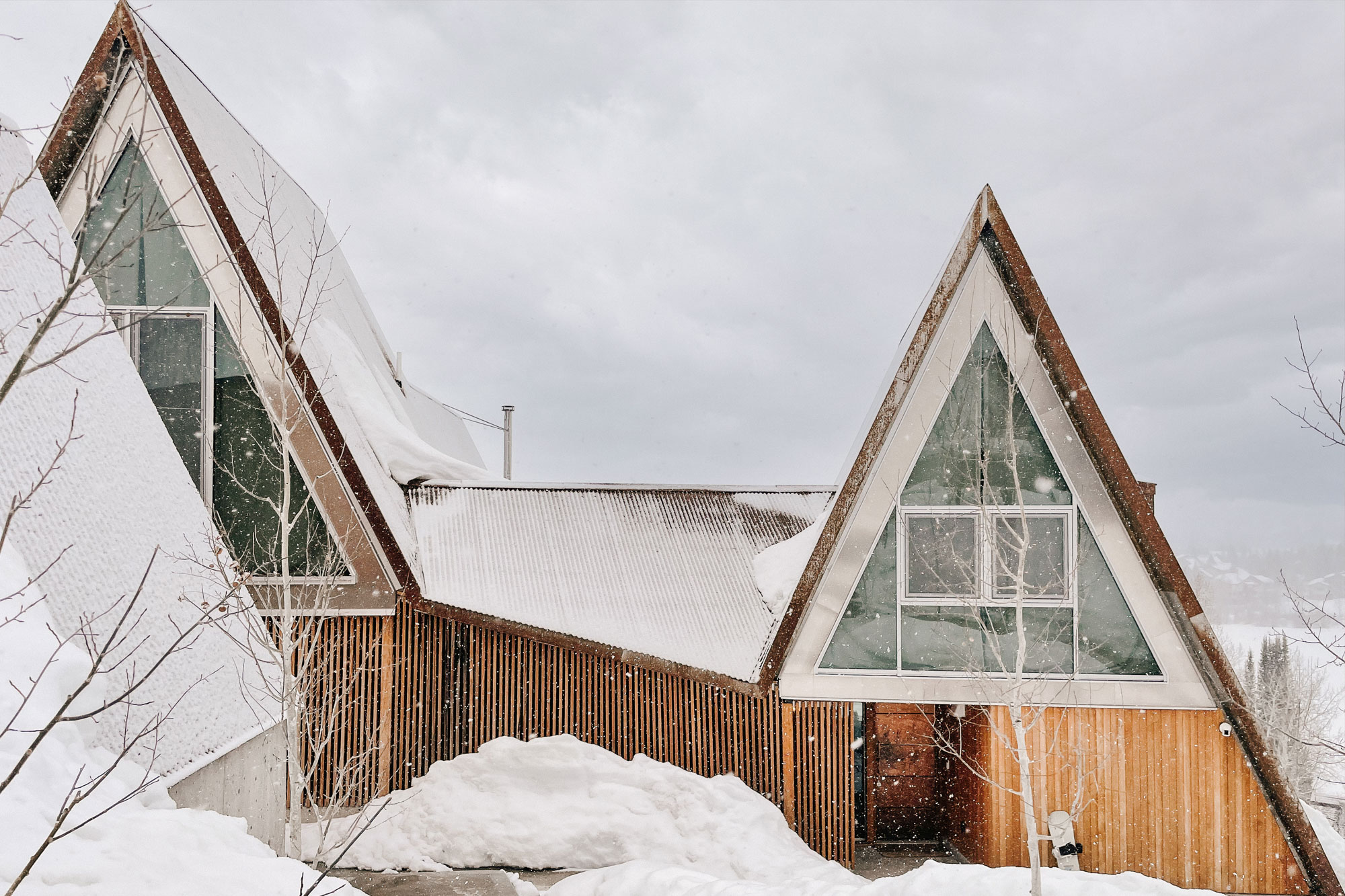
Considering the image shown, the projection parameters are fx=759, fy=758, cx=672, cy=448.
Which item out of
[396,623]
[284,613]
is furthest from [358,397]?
[284,613]

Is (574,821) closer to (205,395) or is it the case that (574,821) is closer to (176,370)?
(205,395)

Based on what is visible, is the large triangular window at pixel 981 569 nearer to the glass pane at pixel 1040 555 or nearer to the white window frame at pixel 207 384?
the glass pane at pixel 1040 555

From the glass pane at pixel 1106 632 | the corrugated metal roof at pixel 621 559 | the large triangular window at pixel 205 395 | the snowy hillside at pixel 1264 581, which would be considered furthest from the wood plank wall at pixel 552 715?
the snowy hillside at pixel 1264 581

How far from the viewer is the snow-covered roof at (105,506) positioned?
13.6 feet

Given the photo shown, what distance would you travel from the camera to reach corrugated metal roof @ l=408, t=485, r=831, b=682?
8.83 m

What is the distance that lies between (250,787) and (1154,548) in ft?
26.6

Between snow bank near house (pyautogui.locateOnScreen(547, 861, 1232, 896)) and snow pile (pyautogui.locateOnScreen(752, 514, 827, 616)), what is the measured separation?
2973 millimetres

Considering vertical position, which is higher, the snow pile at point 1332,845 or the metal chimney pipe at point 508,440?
the metal chimney pipe at point 508,440

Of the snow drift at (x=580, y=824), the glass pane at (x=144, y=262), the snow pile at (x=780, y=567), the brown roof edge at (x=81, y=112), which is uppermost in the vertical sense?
the brown roof edge at (x=81, y=112)

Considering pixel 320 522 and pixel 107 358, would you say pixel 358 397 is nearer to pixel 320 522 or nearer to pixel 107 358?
pixel 320 522

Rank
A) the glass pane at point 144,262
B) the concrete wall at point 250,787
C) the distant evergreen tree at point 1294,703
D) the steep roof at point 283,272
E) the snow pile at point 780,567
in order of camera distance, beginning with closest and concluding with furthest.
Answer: the concrete wall at point 250,787, the steep roof at point 283,272, the glass pane at point 144,262, the snow pile at point 780,567, the distant evergreen tree at point 1294,703

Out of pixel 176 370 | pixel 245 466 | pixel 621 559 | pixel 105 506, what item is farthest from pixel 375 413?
pixel 105 506

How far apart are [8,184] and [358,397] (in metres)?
4.48

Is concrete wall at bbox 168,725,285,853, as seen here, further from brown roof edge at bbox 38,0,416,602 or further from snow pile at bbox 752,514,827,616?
snow pile at bbox 752,514,827,616
